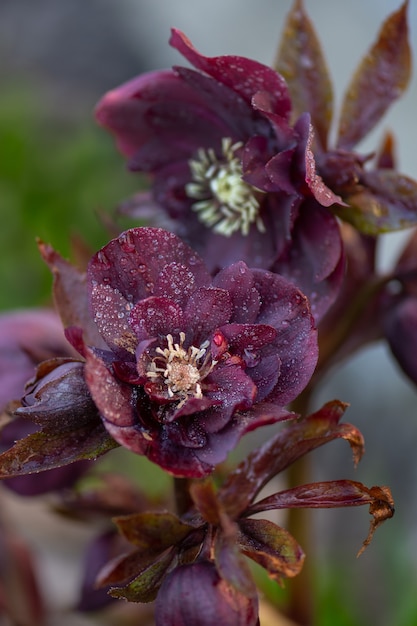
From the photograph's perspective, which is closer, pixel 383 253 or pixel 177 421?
pixel 177 421

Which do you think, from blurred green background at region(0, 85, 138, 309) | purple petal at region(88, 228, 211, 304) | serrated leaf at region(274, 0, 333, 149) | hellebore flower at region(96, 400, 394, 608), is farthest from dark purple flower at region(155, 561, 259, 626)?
blurred green background at region(0, 85, 138, 309)

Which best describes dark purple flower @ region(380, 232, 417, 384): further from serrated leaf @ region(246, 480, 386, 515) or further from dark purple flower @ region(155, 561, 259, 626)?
dark purple flower @ region(155, 561, 259, 626)

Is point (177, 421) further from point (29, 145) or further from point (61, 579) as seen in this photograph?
point (29, 145)

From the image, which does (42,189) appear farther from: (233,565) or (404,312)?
(233,565)

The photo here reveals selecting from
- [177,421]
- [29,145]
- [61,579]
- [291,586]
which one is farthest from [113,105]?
[29,145]

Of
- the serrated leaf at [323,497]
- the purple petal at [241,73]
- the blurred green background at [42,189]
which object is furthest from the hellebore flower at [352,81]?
the blurred green background at [42,189]

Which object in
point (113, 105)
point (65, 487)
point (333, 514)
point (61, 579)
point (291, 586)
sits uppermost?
point (113, 105)

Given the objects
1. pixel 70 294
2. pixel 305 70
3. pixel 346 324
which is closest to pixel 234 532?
pixel 70 294

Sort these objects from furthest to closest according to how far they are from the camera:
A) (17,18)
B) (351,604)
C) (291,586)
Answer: (17,18) → (351,604) → (291,586)
